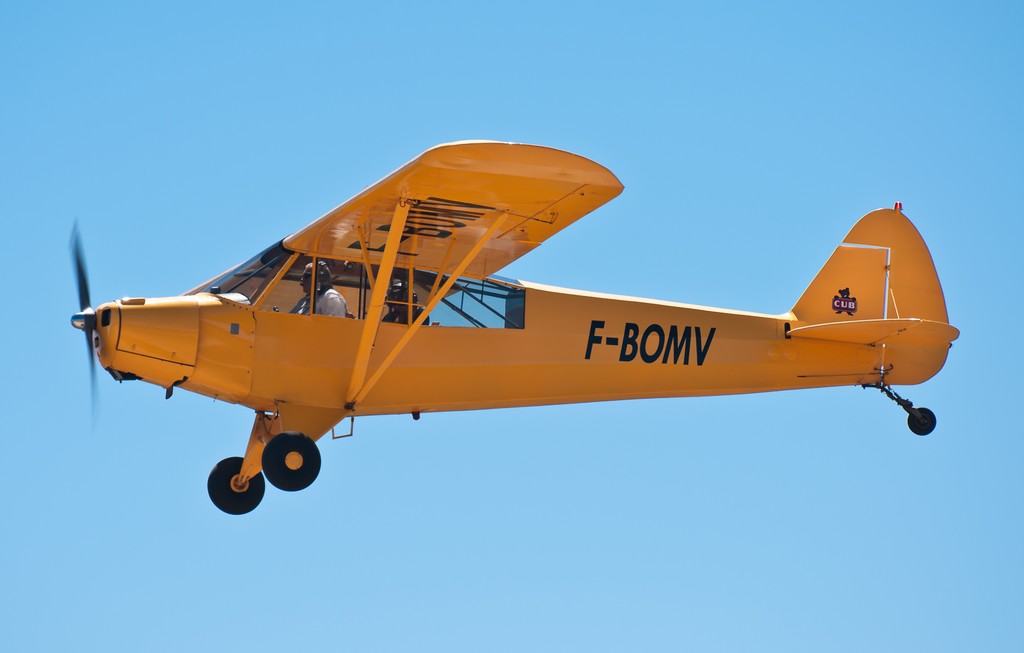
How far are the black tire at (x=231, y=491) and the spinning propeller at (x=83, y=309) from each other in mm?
1283

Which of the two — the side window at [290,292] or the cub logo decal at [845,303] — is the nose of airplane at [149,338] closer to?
the side window at [290,292]

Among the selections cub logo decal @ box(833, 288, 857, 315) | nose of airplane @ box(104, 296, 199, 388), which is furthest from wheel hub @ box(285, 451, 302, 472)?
cub logo decal @ box(833, 288, 857, 315)

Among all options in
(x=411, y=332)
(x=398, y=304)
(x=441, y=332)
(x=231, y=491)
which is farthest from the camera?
(x=231, y=491)

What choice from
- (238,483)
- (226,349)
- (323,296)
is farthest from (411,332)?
(238,483)

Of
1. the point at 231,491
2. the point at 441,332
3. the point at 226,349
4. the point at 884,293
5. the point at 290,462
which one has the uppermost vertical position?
the point at 884,293

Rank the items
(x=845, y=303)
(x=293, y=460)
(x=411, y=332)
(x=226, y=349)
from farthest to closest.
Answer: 1. (x=845, y=303)
2. (x=411, y=332)
3. (x=226, y=349)
4. (x=293, y=460)

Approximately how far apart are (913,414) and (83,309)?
8042mm

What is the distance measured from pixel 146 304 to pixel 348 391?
6.12 ft

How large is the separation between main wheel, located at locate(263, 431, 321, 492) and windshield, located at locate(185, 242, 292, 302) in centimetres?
130

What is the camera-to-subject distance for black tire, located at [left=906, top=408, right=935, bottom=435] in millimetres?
14281

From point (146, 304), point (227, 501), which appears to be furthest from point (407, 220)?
point (227, 501)

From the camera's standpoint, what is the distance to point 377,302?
38.8 ft

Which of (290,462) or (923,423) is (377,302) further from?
(923,423)

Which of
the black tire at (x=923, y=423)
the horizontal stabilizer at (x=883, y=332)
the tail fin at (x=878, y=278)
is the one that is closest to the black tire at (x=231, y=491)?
the horizontal stabilizer at (x=883, y=332)
